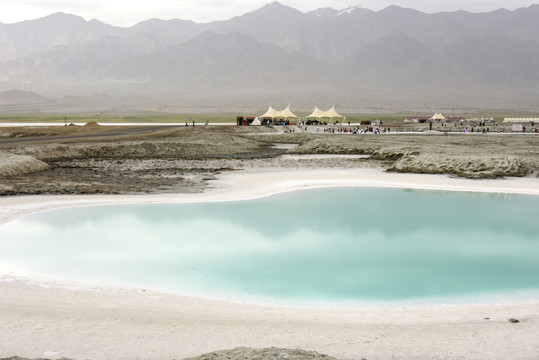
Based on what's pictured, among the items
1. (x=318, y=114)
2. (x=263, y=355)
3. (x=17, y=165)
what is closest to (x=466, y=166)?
(x=17, y=165)

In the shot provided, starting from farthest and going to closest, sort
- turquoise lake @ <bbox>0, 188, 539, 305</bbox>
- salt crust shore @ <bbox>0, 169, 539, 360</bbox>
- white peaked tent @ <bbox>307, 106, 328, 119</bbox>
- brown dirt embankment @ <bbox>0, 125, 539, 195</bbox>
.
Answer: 1. white peaked tent @ <bbox>307, 106, 328, 119</bbox>
2. brown dirt embankment @ <bbox>0, 125, 539, 195</bbox>
3. turquoise lake @ <bbox>0, 188, 539, 305</bbox>
4. salt crust shore @ <bbox>0, 169, 539, 360</bbox>

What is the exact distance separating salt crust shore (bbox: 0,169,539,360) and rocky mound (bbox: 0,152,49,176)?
1762 centimetres

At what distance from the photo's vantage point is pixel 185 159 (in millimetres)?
Answer: 38281

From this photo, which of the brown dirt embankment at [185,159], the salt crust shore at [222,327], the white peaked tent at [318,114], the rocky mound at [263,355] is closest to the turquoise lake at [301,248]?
the salt crust shore at [222,327]

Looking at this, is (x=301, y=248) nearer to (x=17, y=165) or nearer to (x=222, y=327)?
(x=222, y=327)

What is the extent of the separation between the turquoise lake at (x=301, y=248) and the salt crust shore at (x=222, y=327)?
41.9 inches

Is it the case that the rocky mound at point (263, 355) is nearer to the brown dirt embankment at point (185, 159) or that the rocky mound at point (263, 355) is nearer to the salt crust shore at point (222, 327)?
the salt crust shore at point (222, 327)

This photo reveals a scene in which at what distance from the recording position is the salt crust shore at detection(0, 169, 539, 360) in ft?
27.1

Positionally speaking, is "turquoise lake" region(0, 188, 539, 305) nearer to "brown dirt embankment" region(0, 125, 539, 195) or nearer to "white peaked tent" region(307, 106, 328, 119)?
"brown dirt embankment" region(0, 125, 539, 195)

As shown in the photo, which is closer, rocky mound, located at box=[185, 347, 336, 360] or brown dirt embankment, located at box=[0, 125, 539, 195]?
rocky mound, located at box=[185, 347, 336, 360]

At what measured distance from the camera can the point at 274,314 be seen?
33.8ft

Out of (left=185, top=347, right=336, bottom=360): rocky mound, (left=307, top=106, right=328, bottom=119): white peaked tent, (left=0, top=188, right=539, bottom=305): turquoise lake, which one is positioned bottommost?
(left=0, top=188, right=539, bottom=305): turquoise lake

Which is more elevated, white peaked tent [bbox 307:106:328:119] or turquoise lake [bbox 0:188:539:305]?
white peaked tent [bbox 307:106:328:119]

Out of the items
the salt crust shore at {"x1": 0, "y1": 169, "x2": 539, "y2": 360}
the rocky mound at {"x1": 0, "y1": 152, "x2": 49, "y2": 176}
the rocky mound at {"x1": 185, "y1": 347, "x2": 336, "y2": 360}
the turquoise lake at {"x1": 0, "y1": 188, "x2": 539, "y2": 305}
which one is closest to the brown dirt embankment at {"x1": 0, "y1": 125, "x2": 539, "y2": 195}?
the rocky mound at {"x1": 0, "y1": 152, "x2": 49, "y2": 176}
